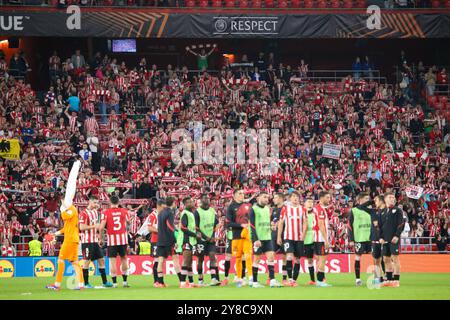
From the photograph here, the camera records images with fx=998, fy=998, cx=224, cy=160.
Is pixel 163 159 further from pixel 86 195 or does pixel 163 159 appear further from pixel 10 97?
pixel 10 97

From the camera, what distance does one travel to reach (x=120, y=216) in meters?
24.2

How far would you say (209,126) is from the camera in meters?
38.4

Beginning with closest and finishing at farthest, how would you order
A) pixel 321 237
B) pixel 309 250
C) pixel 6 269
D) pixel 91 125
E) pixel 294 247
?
pixel 294 247 < pixel 321 237 < pixel 309 250 < pixel 6 269 < pixel 91 125

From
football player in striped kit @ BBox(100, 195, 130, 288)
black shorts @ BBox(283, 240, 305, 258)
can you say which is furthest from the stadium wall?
football player in striped kit @ BBox(100, 195, 130, 288)

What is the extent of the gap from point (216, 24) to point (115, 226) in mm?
18534

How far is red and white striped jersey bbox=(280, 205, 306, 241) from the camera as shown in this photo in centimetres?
2388

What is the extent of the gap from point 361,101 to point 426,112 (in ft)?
11.0

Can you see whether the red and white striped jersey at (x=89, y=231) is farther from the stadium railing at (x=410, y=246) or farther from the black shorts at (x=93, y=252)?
the stadium railing at (x=410, y=246)

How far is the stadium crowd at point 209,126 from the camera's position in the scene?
3494cm

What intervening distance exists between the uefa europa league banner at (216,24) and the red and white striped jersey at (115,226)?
17884 millimetres

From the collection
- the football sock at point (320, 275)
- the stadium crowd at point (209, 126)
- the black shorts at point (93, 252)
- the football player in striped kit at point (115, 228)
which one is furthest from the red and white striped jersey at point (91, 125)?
the football sock at point (320, 275)

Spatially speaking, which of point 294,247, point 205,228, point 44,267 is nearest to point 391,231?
point 294,247

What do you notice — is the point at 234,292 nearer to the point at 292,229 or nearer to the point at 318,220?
the point at 292,229

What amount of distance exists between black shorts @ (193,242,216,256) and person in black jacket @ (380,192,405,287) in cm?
414
